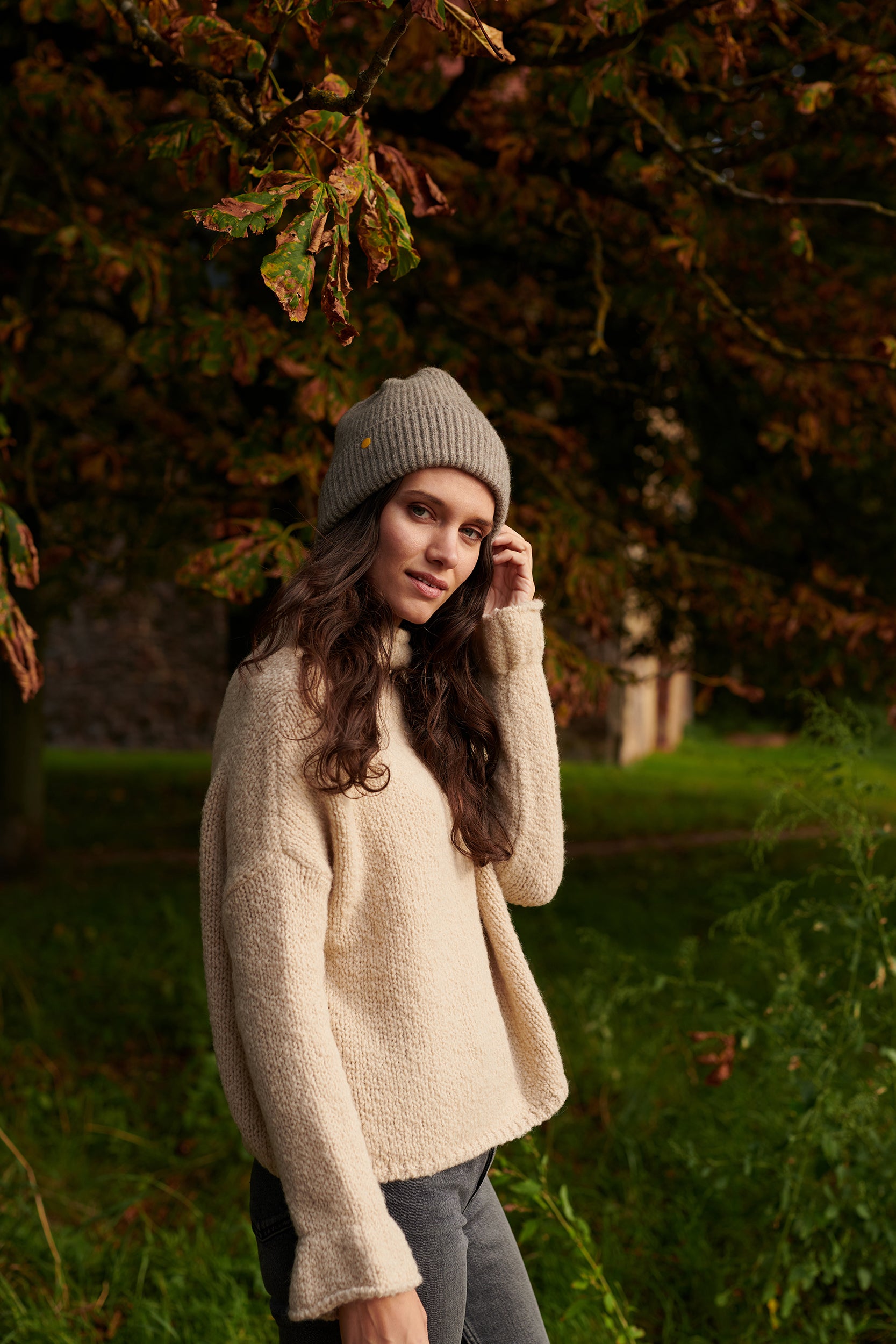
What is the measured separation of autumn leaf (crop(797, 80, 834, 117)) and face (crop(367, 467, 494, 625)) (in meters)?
1.56

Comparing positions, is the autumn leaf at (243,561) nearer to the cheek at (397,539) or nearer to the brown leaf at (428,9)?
the cheek at (397,539)

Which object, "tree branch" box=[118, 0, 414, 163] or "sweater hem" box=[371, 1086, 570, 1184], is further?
"tree branch" box=[118, 0, 414, 163]

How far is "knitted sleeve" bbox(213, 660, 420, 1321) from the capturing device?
1.29 metres

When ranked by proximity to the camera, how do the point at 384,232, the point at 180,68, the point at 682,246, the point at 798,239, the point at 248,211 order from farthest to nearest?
the point at 682,246 → the point at 798,239 → the point at 180,68 → the point at 384,232 → the point at 248,211

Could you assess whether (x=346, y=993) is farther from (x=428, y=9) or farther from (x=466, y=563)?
(x=428, y=9)

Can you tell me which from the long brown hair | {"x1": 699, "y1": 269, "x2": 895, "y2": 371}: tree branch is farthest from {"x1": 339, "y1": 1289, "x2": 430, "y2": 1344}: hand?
{"x1": 699, "y1": 269, "x2": 895, "y2": 371}: tree branch

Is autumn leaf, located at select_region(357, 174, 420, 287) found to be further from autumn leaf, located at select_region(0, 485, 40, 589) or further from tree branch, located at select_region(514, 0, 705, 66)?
tree branch, located at select_region(514, 0, 705, 66)

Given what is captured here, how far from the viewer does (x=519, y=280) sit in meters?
4.67

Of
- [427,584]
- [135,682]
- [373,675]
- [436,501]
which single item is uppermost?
[436,501]

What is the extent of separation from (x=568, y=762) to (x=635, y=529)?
8.58m

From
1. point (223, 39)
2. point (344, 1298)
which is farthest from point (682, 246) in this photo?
point (344, 1298)

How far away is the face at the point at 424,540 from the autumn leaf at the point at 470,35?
1.77ft

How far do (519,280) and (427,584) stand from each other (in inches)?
136

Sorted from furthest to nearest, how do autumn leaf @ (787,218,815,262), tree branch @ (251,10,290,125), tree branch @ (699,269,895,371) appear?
1. tree branch @ (699,269,895,371)
2. autumn leaf @ (787,218,815,262)
3. tree branch @ (251,10,290,125)
